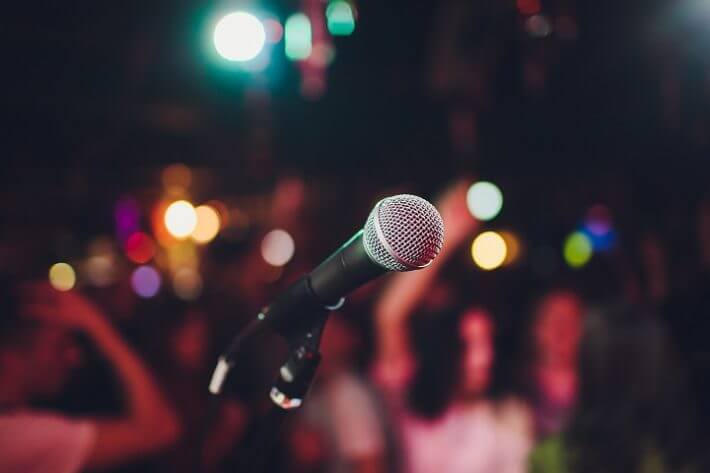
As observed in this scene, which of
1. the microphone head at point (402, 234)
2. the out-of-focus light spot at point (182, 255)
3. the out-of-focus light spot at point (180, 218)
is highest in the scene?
the microphone head at point (402, 234)

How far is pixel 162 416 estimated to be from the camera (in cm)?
229

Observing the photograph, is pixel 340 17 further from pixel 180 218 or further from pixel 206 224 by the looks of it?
pixel 206 224

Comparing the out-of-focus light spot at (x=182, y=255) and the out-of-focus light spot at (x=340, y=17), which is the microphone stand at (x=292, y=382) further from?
the out-of-focus light spot at (x=182, y=255)

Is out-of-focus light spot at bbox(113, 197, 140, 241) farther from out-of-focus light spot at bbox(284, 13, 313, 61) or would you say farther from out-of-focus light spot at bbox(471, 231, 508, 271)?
out-of-focus light spot at bbox(284, 13, 313, 61)

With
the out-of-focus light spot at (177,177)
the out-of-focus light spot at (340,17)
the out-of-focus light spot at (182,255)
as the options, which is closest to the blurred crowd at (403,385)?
the out-of-focus light spot at (340,17)

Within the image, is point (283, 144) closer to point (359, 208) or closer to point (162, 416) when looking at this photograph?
point (359, 208)

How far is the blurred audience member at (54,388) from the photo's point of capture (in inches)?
74.1

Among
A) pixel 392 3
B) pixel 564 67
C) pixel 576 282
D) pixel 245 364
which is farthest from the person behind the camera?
pixel 392 3

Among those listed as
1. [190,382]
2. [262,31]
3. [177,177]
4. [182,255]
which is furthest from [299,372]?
[182,255]

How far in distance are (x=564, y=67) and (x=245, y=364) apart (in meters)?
4.39

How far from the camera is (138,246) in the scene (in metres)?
17.4

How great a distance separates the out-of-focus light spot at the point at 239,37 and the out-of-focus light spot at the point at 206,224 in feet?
41.2

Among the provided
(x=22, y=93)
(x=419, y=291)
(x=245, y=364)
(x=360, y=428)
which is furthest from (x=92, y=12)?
(x=360, y=428)

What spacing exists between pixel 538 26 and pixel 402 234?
131 inches
